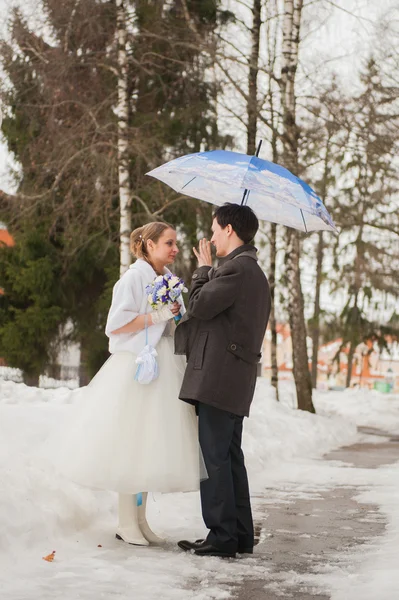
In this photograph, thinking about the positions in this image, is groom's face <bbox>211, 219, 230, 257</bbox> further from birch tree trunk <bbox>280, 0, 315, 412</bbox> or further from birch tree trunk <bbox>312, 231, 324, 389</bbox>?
birch tree trunk <bbox>312, 231, 324, 389</bbox>

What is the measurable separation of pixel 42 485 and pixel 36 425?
1829mm

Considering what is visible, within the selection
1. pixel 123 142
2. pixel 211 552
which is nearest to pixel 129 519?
pixel 211 552

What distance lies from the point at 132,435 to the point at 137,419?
0.36 ft

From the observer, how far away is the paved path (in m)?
4.97

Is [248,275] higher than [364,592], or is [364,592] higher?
[248,275]

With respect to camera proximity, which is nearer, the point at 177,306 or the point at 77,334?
the point at 177,306

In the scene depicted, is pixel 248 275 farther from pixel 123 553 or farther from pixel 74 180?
pixel 74 180

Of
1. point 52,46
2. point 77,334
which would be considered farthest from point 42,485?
point 77,334

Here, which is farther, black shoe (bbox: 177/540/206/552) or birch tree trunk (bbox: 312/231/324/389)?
birch tree trunk (bbox: 312/231/324/389)

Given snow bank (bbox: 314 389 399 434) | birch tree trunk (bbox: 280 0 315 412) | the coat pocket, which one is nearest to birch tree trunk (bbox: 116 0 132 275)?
birch tree trunk (bbox: 280 0 315 412)

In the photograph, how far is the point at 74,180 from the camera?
17.7 meters

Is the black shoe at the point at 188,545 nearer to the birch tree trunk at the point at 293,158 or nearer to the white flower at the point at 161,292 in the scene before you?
the white flower at the point at 161,292

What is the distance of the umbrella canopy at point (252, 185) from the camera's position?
21.5 feet

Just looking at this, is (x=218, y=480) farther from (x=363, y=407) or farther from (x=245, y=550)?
(x=363, y=407)
